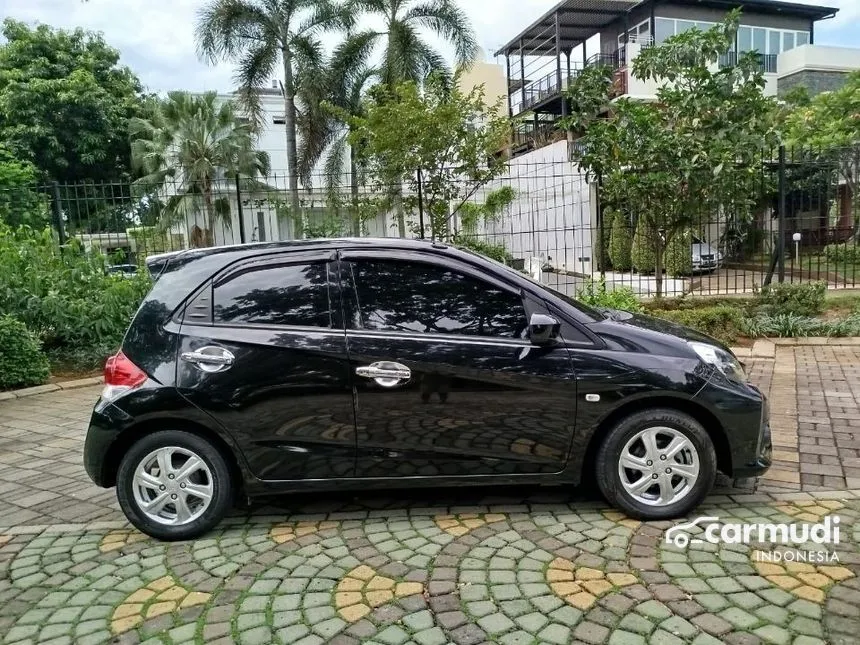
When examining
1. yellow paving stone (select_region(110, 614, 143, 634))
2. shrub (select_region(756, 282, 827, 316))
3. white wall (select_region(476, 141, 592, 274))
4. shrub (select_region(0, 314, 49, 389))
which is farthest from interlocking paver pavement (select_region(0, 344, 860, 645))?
white wall (select_region(476, 141, 592, 274))

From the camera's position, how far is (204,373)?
3.55m

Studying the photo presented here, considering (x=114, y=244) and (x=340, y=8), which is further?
(x=340, y=8)

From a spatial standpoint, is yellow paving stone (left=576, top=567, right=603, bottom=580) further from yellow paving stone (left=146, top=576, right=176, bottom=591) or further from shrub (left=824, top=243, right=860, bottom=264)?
shrub (left=824, top=243, right=860, bottom=264)

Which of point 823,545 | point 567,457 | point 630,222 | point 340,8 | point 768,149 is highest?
point 340,8

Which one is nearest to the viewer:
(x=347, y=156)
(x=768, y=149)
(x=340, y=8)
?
(x=768, y=149)

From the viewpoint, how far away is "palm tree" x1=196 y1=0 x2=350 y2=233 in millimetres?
21156

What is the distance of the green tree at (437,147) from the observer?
10406mm

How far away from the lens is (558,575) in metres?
3.07

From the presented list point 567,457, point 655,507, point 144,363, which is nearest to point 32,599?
point 144,363

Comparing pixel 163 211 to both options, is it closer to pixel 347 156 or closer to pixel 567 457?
pixel 567 457

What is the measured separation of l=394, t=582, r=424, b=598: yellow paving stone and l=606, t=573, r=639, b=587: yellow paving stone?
88cm

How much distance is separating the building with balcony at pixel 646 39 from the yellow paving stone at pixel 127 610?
77.8ft

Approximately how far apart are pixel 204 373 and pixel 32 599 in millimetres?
1316

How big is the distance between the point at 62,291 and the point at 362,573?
7385 millimetres
